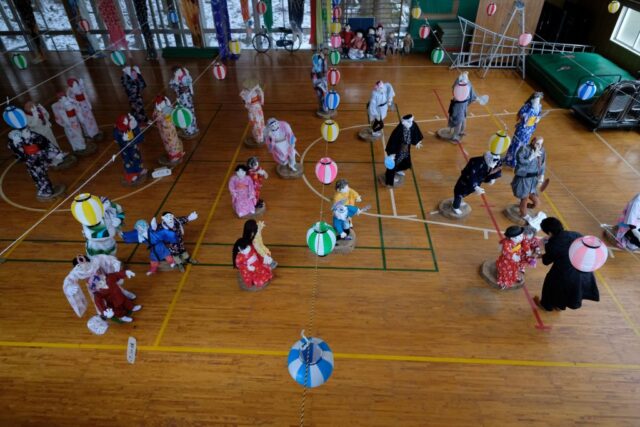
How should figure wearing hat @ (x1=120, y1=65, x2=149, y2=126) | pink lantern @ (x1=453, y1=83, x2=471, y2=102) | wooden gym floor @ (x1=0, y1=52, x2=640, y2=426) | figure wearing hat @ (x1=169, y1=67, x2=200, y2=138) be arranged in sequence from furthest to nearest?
figure wearing hat @ (x1=120, y1=65, x2=149, y2=126) → figure wearing hat @ (x1=169, y1=67, x2=200, y2=138) → pink lantern @ (x1=453, y1=83, x2=471, y2=102) → wooden gym floor @ (x1=0, y1=52, x2=640, y2=426)

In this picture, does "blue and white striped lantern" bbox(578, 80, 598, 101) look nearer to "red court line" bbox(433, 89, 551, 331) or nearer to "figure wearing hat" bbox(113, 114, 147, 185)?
"red court line" bbox(433, 89, 551, 331)

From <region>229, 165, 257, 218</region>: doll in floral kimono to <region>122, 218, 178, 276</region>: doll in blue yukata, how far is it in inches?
58.3

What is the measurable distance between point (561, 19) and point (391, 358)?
1479cm

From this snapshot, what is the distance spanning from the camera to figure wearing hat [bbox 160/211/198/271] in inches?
232

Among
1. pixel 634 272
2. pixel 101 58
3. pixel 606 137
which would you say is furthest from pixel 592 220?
pixel 101 58

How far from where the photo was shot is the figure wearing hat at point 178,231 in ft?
19.3

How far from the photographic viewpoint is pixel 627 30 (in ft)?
38.4

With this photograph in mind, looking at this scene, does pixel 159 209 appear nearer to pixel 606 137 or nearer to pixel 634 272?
pixel 634 272

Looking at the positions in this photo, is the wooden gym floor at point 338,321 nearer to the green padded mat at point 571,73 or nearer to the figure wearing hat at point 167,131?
the figure wearing hat at point 167,131

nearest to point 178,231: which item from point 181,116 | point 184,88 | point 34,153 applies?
point 181,116

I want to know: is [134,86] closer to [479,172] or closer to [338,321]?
[338,321]

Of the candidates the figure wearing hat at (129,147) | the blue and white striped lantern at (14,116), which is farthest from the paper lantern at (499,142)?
the blue and white striped lantern at (14,116)

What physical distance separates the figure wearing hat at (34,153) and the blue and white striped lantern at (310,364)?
7.28 m

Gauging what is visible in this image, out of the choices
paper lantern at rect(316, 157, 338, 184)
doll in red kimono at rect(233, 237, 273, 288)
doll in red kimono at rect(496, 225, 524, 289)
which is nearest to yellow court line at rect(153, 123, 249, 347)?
doll in red kimono at rect(233, 237, 273, 288)
